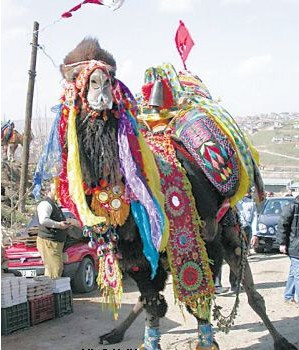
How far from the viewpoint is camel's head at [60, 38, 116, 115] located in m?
3.72

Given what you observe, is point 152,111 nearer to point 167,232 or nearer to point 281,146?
point 167,232

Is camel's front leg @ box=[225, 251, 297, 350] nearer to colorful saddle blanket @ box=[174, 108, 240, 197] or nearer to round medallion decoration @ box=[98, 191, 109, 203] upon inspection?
colorful saddle blanket @ box=[174, 108, 240, 197]

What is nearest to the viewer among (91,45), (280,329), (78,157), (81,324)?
(78,157)

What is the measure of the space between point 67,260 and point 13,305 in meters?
2.41

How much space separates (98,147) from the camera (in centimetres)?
377

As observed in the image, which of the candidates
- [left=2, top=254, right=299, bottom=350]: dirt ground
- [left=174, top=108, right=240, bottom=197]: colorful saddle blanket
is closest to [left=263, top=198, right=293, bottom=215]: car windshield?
[left=2, top=254, right=299, bottom=350]: dirt ground

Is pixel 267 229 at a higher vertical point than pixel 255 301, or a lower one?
higher

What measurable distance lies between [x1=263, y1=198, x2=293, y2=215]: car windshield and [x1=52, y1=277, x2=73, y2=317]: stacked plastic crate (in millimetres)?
8225

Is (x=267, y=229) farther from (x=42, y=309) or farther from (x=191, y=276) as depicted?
(x=191, y=276)

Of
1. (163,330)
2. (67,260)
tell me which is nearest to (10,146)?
(67,260)

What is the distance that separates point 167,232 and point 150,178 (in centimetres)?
40

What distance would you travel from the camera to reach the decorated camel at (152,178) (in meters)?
3.79

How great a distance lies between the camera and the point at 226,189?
462 centimetres

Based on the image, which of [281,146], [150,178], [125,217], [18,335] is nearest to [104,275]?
[125,217]
